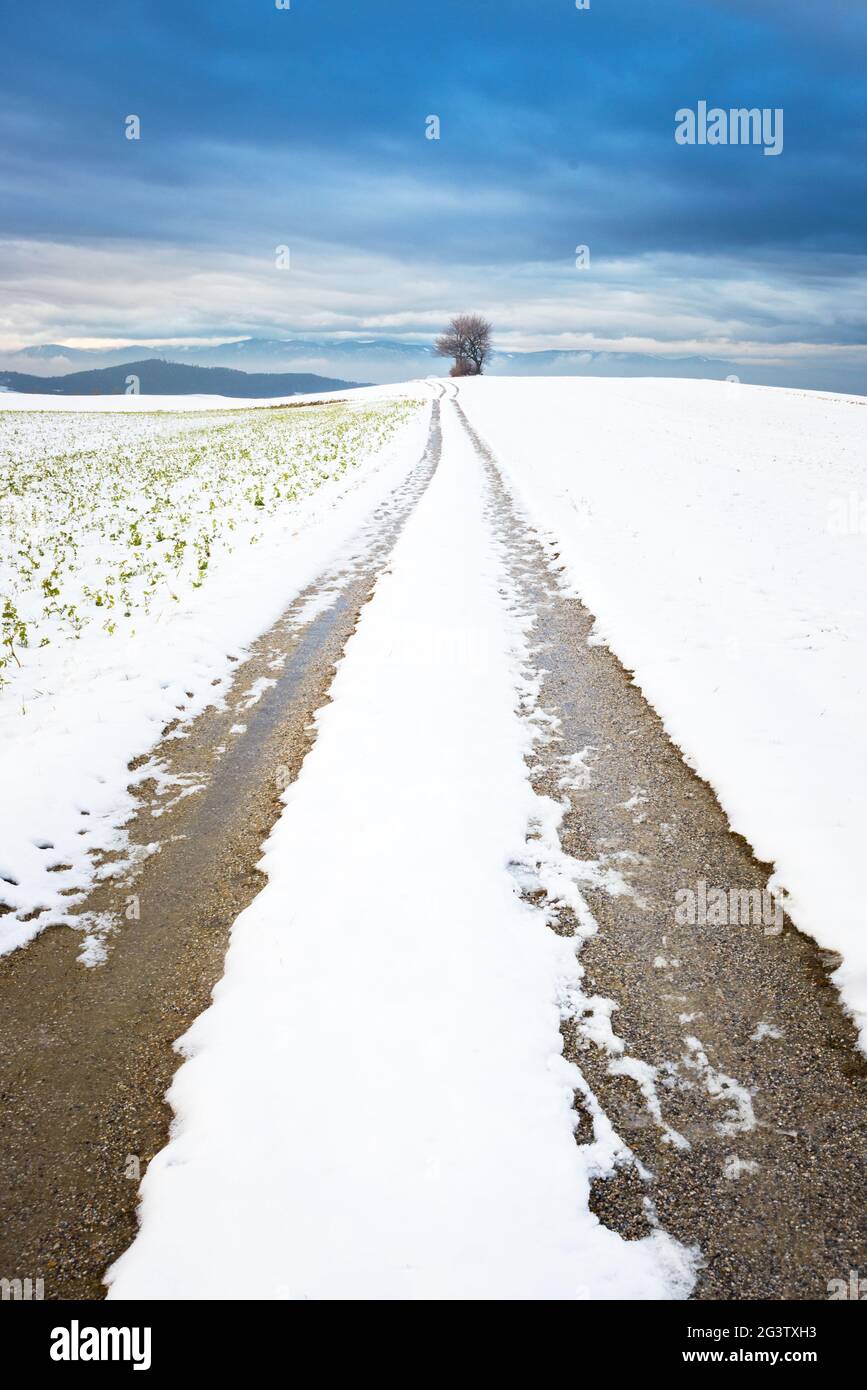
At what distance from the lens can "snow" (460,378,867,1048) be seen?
17.4ft

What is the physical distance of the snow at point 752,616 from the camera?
17.4 ft

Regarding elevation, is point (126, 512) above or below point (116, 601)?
above

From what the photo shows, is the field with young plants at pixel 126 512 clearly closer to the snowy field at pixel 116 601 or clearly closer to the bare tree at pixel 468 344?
the snowy field at pixel 116 601

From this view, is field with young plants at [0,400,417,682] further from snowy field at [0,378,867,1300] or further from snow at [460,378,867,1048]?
snow at [460,378,867,1048]

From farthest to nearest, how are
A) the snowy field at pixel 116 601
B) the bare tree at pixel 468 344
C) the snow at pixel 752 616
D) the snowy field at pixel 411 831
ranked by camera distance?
the bare tree at pixel 468 344 < the snowy field at pixel 116 601 < the snow at pixel 752 616 < the snowy field at pixel 411 831

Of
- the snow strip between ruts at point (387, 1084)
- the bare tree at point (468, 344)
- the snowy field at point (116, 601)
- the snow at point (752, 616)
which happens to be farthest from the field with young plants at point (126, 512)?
the bare tree at point (468, 344)

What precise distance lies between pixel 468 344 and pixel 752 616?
467 feet

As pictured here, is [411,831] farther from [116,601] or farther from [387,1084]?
[116,601]

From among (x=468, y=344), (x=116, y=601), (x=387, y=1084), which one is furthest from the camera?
(x=468, y=344)

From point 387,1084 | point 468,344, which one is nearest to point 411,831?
point 387,1084

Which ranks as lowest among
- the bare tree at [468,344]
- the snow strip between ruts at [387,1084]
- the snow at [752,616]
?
the snow strip between ruts at [387,1084]

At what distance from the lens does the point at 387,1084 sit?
11.4 feet

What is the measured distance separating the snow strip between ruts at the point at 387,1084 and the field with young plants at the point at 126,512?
19.9 feet

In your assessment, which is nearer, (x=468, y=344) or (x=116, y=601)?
(x=116, y=601)
